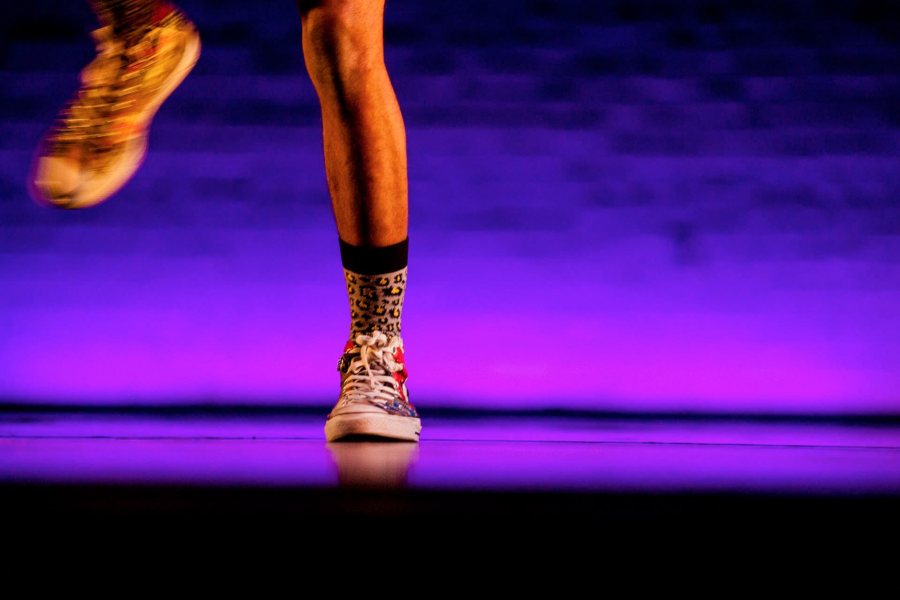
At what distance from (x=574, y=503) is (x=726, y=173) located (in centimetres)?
198

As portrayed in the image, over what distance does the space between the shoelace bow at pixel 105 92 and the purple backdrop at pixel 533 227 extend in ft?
→ 4.26

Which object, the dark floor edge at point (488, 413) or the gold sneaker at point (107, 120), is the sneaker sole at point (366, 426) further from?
the dark floor edge at point (488, 413)

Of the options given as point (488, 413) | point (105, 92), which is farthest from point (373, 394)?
point (488, 413)

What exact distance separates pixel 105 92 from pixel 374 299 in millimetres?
388

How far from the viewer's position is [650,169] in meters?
2.28

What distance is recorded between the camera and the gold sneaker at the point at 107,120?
0.95m

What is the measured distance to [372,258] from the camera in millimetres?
1149

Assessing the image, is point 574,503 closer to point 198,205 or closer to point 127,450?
point 127,450

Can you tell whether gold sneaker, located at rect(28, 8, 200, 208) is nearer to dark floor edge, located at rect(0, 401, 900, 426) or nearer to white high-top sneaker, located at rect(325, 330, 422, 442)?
white high-top sneaker, located at rect(325, 330, 422, 442)

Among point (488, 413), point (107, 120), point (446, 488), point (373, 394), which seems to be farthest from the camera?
point (488, 413)

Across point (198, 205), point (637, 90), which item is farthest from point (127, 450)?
point (637, 90)

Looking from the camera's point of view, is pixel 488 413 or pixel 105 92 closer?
pixel 105 92

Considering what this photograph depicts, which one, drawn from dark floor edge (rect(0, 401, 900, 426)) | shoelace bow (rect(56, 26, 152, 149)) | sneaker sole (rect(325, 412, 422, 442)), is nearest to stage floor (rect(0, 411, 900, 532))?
sneaker sole (rect(325, 412, 422, 442))

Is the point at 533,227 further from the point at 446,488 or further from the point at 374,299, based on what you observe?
the point at 446,488
